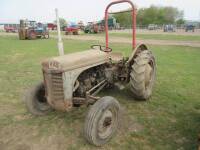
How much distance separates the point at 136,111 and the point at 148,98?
60cm

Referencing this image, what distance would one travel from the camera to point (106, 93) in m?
4.73

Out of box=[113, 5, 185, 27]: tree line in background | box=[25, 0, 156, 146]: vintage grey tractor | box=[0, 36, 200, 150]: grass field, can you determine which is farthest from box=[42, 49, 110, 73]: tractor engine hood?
box=[113, 5, 185, 27]: tree line in background

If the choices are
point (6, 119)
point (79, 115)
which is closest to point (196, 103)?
point (79, 115)

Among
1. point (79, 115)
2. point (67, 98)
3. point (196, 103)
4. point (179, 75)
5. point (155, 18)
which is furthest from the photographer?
point (155, 18)

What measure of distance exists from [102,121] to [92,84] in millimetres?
929

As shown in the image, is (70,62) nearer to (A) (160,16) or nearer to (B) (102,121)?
(B) (102,121)

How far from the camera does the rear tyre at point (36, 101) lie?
3670 millimetres

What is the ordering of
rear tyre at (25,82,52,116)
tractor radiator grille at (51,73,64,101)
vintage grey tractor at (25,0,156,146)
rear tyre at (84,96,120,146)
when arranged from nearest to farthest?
rear tyre at (84,96,120,146) → vintage grey tractor at (25,0,156,146) → tractor radiator grille at (51,73,64,101) → rear tyre at (25,82,52,116)

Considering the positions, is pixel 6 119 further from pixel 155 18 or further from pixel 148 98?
pixel 155 18

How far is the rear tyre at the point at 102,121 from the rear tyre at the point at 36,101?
4.36 ft

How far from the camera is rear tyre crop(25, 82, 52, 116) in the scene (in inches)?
144

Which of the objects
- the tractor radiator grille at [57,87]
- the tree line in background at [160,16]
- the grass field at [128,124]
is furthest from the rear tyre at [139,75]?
the tree line in background at [160,16]

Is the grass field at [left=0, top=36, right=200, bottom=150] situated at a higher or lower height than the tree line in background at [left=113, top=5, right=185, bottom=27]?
lower

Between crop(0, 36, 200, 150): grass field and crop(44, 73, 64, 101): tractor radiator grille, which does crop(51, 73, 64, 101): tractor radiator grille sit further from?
crop(0, 36, 200, 150): grass field
